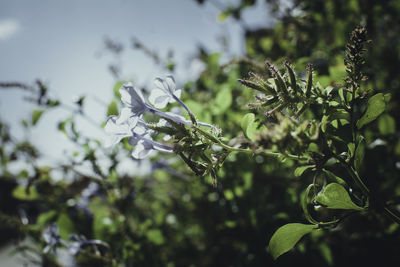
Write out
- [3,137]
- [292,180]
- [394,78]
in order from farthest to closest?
[3,137] < [394,78] < [292,180]

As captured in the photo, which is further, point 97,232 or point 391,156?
point 97,232

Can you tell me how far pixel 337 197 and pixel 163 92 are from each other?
64 centimetres

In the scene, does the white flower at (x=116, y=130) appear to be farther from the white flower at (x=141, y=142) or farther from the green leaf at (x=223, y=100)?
the green leaf at (x=223, y=100)

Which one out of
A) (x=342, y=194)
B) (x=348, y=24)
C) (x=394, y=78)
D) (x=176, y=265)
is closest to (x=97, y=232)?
(x=176, y=265)

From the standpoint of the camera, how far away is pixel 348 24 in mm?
1822

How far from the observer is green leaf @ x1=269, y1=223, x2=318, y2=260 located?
30.1 inches

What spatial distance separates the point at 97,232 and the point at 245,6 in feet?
6.91

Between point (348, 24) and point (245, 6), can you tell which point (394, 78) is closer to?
point (348, 24)

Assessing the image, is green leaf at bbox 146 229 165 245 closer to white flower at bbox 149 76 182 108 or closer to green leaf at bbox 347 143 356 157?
white flower at bbox 149 76 182 108

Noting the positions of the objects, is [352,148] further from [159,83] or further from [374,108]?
[159,83]

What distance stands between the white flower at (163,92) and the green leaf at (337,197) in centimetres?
56

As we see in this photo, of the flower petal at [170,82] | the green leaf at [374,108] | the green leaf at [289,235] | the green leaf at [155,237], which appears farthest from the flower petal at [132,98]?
the green leaf at [155,237]

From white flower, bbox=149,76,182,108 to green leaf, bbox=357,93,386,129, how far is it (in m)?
0.60

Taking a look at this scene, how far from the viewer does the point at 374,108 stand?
0.74 metres
